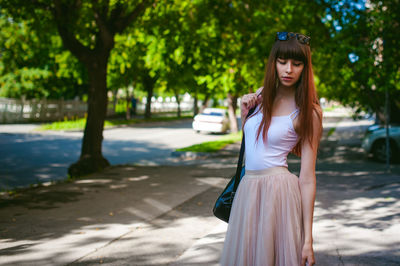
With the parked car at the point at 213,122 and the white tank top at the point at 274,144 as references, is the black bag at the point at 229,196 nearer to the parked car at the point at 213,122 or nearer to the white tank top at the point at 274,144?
the white tank top at the point at 274,144

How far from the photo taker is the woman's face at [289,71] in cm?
233

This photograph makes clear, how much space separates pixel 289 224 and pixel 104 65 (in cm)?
1032

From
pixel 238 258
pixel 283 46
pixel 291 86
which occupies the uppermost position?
pixel 283 46

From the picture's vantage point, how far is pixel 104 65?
11.9 metres

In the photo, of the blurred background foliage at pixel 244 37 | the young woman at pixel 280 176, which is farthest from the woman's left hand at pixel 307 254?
the blurred background foliage at pixel 244 37

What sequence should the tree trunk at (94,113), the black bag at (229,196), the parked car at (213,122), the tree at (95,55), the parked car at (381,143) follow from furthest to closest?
the parked car at (213,122) < the parked car at (381,143) < the tree trunk at (94,113) < the tree at (95,55) < the black bag at (229,196)

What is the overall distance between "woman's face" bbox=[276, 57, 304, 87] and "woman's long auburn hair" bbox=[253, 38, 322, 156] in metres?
0.02

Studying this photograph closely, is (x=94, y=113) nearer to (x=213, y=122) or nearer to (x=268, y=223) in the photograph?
(x=268, y=223)

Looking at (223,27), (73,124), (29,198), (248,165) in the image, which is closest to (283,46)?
(248,165)

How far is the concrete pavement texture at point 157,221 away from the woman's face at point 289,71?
275 centimetres

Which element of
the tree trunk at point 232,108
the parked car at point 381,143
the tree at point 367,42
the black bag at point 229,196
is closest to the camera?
the black bag at point 229,196

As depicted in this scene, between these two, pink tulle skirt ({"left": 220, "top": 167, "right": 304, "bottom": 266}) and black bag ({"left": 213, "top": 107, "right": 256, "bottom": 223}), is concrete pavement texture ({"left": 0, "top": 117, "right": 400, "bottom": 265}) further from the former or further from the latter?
pink tulle skirt ({"left": 220, "top": 167, "right": 304, "bottom": 266})

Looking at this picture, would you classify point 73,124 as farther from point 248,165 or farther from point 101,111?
Result: point 248,165

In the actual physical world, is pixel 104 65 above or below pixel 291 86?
Answer: above
